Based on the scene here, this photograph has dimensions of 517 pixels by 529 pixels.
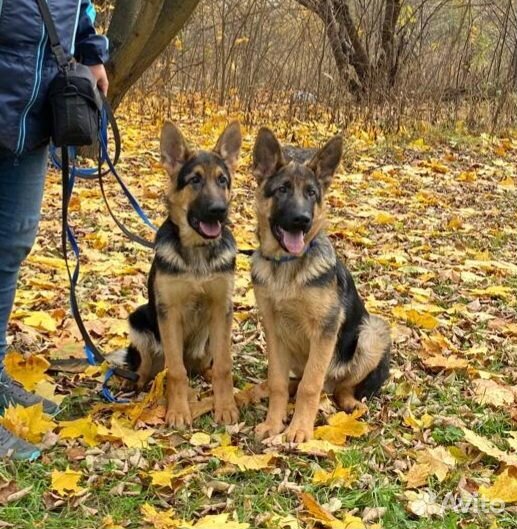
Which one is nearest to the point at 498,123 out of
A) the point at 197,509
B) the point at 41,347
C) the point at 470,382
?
the point at 470,382

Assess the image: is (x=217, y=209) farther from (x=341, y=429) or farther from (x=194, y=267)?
(x=341, y=429)

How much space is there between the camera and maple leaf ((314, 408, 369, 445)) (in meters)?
3.85

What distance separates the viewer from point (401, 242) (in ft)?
25.8

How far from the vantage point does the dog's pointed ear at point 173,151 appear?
4.27 metres

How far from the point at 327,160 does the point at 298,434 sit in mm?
1646

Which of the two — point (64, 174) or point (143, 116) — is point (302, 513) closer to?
point (64, 174)

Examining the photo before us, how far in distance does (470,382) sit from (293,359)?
1218mm

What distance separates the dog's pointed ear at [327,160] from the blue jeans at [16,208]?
5.26 feet

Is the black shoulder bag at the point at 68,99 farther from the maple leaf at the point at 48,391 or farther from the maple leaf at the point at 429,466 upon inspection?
the maple leaf at the point at 429,466

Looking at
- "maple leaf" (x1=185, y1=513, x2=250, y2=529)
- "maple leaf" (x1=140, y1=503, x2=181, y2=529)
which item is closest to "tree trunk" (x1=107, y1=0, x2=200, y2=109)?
"maple leaf" (x1=140, y1=503, x2=181, y2=529)

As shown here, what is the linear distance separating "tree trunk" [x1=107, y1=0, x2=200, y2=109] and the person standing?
507 centimetres

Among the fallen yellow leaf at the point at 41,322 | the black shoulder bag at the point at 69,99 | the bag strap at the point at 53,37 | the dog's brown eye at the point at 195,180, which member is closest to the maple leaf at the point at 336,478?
the dog's brown eye at the point at 195,180

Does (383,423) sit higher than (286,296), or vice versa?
(286,296)

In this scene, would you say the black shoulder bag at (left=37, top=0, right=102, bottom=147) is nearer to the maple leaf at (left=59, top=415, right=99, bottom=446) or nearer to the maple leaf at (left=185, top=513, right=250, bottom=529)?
the maple leaf at (left=59, top=415, right=99, bottom=446)
